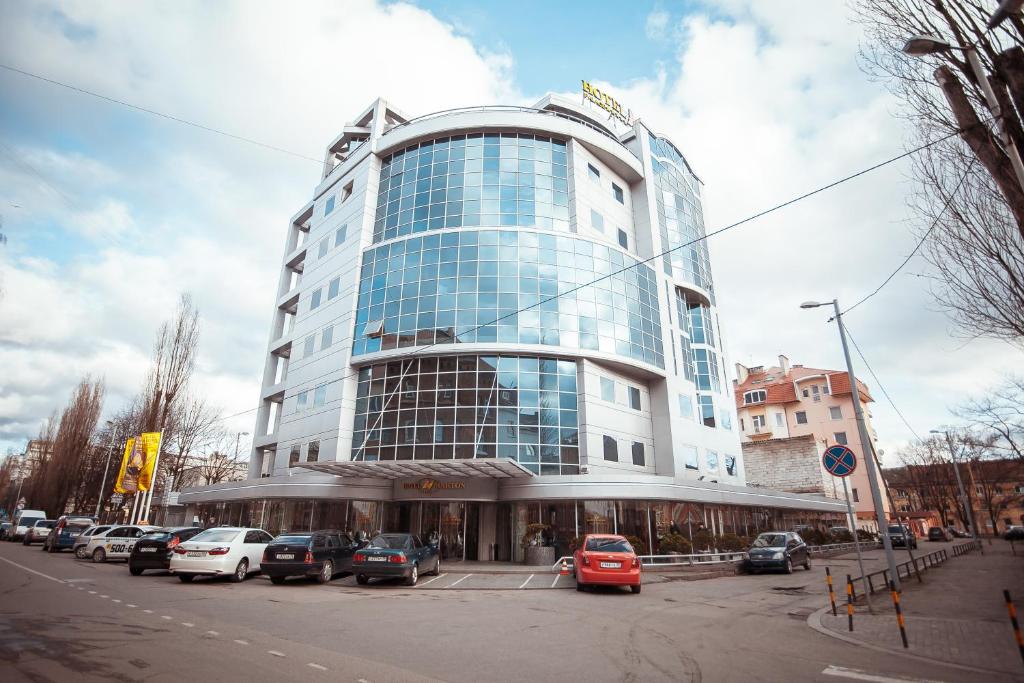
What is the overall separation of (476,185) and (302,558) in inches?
999

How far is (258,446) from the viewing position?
132ft

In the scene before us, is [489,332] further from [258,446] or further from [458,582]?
[258,446]

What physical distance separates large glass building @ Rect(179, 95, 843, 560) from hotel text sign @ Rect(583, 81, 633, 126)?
136 cm

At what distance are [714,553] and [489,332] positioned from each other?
55.1 feet

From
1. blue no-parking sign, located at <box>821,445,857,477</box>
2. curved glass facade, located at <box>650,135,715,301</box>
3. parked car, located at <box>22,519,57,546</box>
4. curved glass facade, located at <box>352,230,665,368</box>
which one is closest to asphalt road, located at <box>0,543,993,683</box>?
blue no-parking sign, located at <box>821,445,857,477</box>

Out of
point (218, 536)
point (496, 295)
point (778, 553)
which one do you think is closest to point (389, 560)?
point (218, 536)

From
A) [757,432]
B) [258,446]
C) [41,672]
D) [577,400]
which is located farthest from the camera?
[757,432]

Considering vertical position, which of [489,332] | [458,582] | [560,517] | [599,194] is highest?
[599,194]

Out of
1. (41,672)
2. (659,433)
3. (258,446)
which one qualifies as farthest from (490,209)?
(41,672)

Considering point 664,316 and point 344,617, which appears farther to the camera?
point 664,316

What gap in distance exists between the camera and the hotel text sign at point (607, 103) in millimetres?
41875

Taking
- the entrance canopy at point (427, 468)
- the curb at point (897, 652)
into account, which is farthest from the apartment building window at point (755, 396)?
the curb at point (897, 652)

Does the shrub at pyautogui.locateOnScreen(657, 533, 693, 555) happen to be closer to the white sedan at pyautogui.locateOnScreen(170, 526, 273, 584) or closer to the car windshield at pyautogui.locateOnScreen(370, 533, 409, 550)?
the car windshield at pyautogui.locateOnScreen(370, 533, 409, 550)

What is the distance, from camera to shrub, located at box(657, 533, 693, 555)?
2584 centimetres
